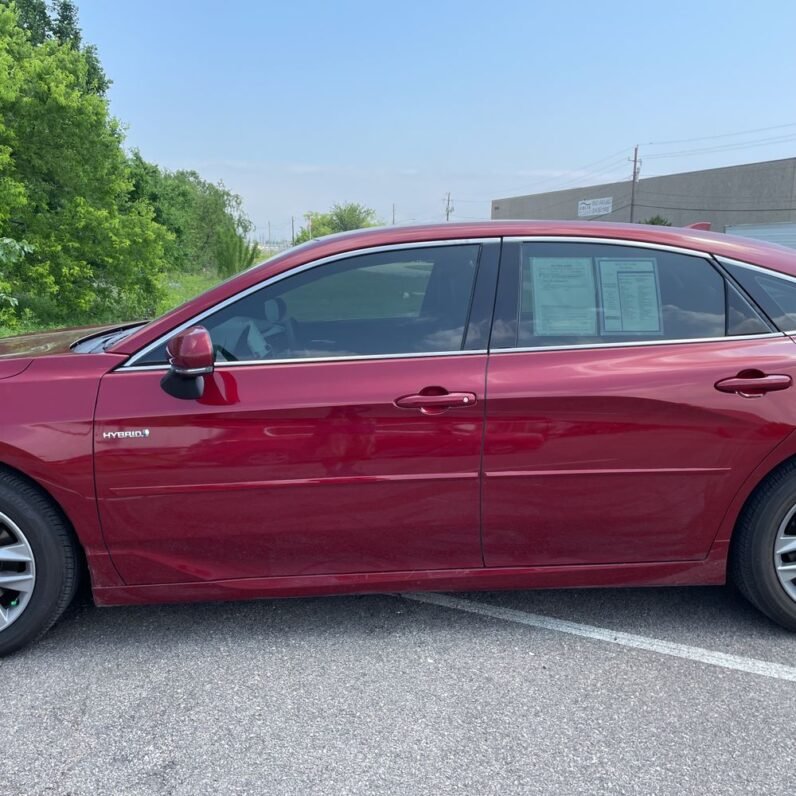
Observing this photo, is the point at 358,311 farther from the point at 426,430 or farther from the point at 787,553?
the point at 787,553

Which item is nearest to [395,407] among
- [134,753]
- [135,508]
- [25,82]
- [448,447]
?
[448,447]

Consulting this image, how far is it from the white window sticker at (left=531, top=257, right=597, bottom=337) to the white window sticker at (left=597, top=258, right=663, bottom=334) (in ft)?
0.17

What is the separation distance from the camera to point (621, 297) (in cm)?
270

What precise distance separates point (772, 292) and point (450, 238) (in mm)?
1314

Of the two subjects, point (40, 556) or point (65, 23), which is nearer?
point (40, 556)

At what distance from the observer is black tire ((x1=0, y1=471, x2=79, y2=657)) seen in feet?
8.09

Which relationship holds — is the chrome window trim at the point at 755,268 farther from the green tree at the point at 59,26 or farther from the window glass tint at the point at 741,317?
the green tree at the point at 59,26

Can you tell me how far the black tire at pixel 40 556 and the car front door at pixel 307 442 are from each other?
184 mm

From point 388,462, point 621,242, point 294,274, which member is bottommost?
point 388,462

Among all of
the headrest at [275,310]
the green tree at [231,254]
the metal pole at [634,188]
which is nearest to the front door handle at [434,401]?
the headrest at [275,310]

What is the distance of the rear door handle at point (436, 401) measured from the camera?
8.16 ft

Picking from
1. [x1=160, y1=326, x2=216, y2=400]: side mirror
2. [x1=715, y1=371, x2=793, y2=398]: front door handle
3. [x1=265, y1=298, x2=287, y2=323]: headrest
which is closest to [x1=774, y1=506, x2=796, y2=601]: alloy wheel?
[x1=715, y1=371, x2=793, y2=398]: front door handle

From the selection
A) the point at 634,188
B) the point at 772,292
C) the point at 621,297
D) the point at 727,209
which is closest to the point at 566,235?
the point at 621,297

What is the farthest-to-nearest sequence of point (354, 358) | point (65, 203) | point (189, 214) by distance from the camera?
point (189, 214), point (65, 203), point (354, 358)
